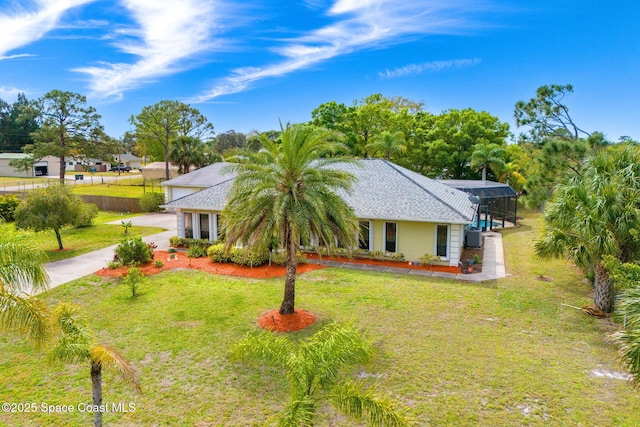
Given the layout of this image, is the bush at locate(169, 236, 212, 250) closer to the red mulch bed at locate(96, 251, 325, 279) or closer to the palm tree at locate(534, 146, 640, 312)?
the red mulch bed at locate(96, 251, 325, 279)

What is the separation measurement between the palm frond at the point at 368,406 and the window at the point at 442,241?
13797mm

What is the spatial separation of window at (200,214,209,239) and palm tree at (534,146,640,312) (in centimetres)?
1649

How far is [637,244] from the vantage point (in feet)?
39.4

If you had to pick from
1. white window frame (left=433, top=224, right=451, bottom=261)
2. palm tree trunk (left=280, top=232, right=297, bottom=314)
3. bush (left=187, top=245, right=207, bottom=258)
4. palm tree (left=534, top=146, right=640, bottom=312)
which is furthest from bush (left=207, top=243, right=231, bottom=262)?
palm tree (left=534, top=146, right=640, bottom=312)

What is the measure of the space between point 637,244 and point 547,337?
13.7ft

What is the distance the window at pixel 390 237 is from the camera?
19.2m

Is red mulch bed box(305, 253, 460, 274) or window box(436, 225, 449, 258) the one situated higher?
window box(436, 225, 449, 258)

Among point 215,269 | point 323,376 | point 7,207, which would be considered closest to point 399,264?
point 215,269

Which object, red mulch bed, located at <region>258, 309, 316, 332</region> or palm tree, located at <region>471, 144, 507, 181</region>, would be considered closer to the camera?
red mulch bed, located at <region>258, 309, 316, 332</region>

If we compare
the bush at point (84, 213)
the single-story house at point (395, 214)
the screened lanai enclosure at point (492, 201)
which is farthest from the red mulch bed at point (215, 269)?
the screened lanai enclosure at point (492, 201)

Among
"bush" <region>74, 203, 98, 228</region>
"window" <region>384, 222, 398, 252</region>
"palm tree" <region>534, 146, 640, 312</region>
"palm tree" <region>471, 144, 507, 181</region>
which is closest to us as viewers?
"palm tree" <region>534, 146, 640, 312</region>

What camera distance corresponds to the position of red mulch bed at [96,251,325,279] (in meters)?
17.5

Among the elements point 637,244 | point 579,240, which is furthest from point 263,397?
point 637,244

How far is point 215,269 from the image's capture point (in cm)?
1822
